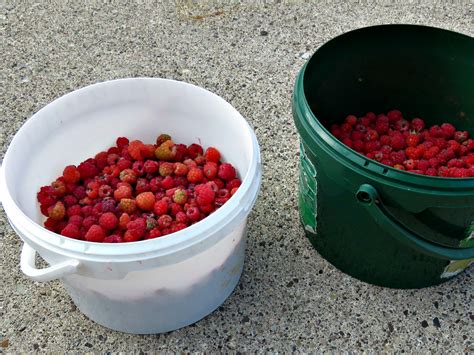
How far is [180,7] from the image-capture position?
235 centimetres

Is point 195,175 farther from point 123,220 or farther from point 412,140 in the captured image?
point 412,140

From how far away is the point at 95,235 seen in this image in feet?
4.12

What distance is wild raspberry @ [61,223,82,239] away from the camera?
1263mm

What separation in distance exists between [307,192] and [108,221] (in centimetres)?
48

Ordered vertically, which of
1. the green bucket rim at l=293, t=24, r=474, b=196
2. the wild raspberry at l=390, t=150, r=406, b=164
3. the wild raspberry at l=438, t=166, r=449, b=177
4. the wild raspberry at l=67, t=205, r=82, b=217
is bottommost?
the wild raspberry at l=67, t=205, r=82, b=217

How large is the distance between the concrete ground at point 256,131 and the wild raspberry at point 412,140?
0.35 m

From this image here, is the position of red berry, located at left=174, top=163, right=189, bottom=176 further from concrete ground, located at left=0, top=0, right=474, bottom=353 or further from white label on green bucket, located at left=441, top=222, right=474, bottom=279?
white label on green bucket, located at left=441, top=222, right=474, bottom=279

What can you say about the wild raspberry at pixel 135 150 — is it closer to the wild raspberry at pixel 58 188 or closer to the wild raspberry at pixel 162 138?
the wild raspberry at pixel 162 138

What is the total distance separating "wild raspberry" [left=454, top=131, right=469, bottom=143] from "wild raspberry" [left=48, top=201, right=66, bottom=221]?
1069 millimetres

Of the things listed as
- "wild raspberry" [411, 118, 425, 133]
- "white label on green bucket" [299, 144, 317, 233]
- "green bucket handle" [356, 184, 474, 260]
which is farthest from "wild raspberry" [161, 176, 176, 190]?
"wild raspberry" [411, 118, 425, 133]

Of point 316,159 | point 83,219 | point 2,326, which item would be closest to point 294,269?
Result: point 316,159

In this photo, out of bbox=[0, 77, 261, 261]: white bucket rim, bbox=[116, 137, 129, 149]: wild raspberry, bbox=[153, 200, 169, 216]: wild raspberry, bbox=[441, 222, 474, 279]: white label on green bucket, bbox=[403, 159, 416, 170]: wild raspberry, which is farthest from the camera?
bbox=[116, 137, 129, 149]: wild raspberry

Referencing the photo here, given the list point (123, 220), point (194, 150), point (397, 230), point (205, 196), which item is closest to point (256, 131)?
point (194, 150)

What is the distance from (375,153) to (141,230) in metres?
0.65
